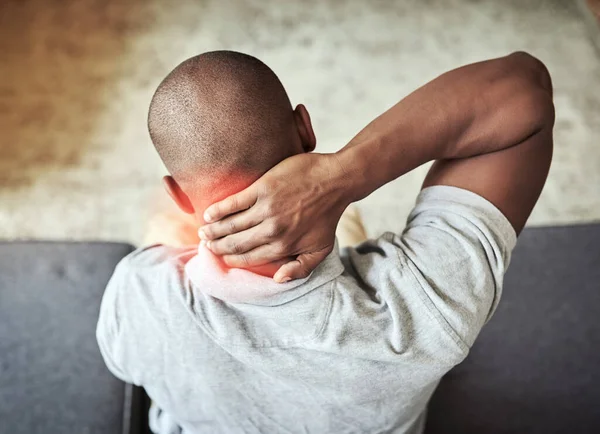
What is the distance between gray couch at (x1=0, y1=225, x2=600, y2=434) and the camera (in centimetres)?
109

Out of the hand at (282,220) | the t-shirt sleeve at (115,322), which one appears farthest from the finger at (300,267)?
the t-shirt sleeve at (115,322)

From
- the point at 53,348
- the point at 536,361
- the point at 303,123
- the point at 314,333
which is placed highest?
the point at 303,123

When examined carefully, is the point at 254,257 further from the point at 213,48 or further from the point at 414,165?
the point at 213,48

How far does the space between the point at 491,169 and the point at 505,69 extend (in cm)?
17

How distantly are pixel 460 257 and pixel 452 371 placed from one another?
0.47 metres

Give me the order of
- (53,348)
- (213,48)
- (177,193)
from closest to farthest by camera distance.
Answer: (177,193), (53,348), (213,48)

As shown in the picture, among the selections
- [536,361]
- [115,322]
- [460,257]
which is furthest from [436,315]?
[536,361]

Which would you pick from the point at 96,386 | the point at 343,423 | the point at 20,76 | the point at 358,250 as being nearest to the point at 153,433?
the point at 96,386

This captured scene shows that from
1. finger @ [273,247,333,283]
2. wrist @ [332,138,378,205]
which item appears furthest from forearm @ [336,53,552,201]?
finger @ [273,247,333,283]

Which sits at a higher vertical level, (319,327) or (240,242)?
(240,242)

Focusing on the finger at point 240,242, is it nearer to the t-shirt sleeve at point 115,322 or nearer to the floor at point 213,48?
the t-shirt sleeve at point 115,322

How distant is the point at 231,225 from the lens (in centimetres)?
74

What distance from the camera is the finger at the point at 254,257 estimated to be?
75 cm

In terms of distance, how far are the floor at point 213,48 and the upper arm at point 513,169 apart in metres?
0.93
